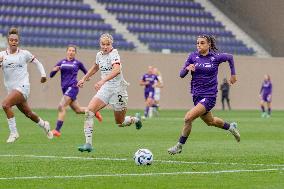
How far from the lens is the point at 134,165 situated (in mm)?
12211

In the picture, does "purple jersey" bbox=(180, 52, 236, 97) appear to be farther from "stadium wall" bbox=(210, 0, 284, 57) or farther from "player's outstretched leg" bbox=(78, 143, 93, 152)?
"stadium wall" bbox=(210, 0, 284, 57)

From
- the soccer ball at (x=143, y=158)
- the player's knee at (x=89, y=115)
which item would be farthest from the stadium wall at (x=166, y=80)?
the soccer ball at (x=143, y=158)

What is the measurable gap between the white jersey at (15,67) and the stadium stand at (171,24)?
2923 cm

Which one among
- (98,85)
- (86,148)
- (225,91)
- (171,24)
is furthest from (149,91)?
(98,85)

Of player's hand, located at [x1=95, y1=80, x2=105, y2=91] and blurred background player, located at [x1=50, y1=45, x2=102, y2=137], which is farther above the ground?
player's hand, located at [x1=95, y1=80, x2=105, y2=91]

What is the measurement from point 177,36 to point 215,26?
126 inches

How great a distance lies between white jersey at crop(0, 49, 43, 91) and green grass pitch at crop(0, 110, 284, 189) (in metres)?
1.31

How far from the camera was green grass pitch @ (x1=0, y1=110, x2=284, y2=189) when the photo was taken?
32.6 feet

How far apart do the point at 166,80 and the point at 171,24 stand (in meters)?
Answer: 3.69

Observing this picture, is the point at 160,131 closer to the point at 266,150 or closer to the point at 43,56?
the point at 266,150

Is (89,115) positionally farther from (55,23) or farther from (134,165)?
(55,23)

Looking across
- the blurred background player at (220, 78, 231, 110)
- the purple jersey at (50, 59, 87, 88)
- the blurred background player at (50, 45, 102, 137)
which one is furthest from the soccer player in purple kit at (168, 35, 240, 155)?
the blurred background player at (220, 78, 231, 110)

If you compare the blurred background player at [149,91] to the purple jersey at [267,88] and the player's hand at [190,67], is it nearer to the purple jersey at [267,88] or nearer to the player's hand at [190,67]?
the purple jersey at [267,88]

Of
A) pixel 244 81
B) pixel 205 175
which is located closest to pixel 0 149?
pixel 205 175
